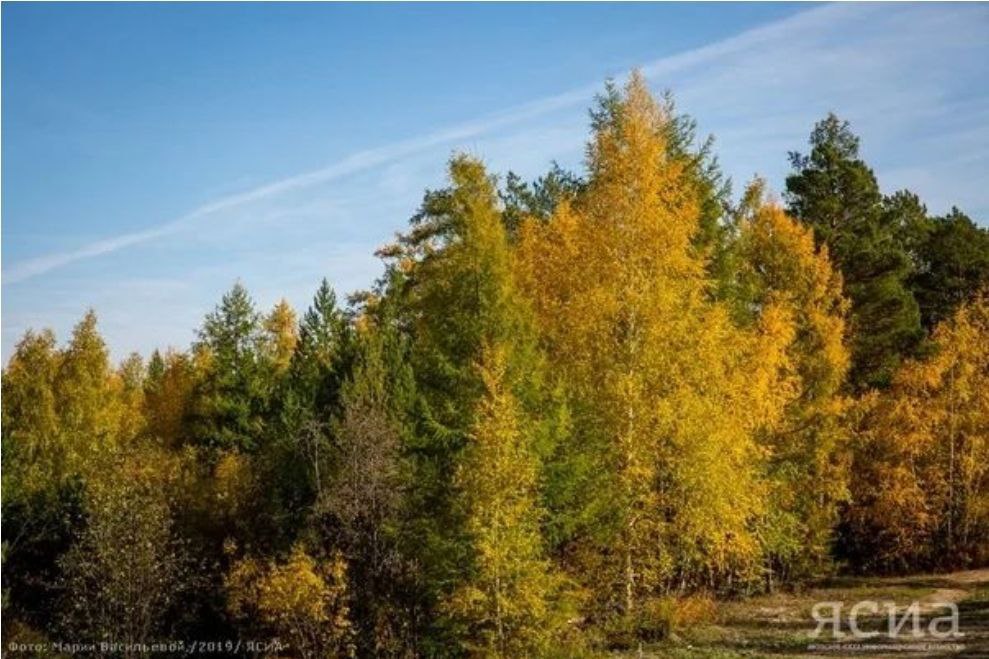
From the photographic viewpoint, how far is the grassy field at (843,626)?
69.8 feet

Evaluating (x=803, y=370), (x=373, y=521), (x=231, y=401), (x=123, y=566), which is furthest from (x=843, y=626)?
(x=231, y=401)

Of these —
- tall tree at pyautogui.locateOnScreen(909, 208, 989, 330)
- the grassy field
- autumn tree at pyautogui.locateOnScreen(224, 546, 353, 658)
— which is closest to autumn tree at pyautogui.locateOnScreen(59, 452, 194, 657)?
autumn tree at pyautogui.locateOnScreen(224, 546, 353, 658)

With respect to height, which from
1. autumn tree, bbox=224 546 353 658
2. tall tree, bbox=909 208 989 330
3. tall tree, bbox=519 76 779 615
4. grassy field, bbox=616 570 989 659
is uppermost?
tall tree, bbox=909 208 989 330

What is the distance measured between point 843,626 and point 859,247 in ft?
63.9

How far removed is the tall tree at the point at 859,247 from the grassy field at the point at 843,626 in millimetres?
9254

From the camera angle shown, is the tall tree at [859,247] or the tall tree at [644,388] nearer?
the tall tree at [644,388]

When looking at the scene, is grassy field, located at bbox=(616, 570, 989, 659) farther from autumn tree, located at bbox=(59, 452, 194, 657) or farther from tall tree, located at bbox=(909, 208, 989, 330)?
tall tree, located at bbox=(909, 208, 989, 330)

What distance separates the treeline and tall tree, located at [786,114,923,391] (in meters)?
0.17

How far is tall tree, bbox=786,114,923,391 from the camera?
3919 cm

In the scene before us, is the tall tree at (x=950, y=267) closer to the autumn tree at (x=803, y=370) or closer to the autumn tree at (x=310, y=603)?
the autumn tree at (x=803, y=370)

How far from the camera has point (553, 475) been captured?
21.0m

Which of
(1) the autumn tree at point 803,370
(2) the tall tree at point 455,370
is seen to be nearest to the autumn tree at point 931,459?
(1) the autumn tree at point 803,370

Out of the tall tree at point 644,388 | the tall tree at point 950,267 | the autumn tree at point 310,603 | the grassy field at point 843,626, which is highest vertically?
the tall tree at point 950,267

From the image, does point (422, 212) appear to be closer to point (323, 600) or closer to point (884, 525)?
point (323, 600)
